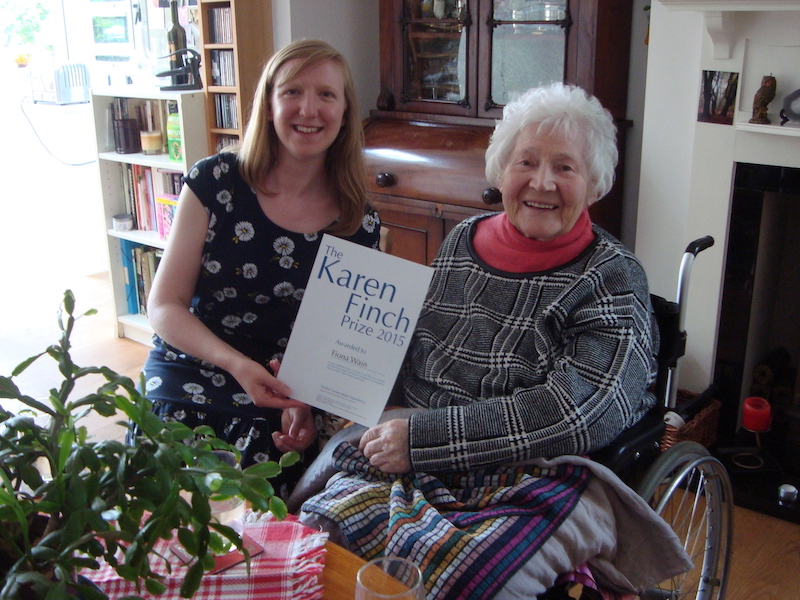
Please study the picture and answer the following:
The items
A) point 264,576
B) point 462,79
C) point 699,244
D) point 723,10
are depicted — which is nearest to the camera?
point 264,576

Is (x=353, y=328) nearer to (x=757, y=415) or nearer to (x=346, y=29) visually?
(x=757, y=415)

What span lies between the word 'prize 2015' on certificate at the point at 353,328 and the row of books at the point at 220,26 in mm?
2137

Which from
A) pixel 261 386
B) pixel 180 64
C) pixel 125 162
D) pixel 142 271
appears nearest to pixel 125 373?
pixel 142 271

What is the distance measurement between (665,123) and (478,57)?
82 cm

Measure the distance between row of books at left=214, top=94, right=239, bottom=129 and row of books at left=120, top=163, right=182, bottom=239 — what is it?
0.30 meters

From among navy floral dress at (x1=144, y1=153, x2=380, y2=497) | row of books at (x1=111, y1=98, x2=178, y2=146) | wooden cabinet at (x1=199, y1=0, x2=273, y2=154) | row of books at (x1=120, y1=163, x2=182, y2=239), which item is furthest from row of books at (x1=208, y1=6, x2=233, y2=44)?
navy floral dress at (x1=144, y1=153, x2=380, y2=497)

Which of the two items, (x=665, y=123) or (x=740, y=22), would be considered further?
(x=665, y=123)

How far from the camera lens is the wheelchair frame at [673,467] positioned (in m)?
1.36

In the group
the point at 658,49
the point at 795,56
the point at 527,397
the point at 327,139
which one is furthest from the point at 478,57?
the point at 527,397

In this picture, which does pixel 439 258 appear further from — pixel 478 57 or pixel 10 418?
pixel 478 57

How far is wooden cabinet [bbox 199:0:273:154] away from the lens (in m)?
3.12

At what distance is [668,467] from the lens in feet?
4.45

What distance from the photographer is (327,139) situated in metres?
1.64

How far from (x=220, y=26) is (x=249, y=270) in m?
1.88
